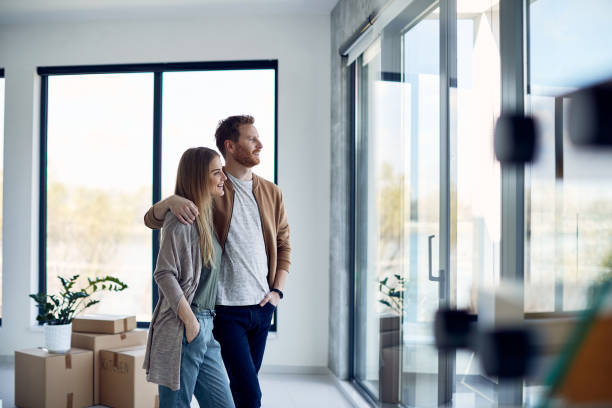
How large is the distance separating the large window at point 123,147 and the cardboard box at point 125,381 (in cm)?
107

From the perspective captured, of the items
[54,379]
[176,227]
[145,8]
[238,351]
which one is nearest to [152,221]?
[176,227]

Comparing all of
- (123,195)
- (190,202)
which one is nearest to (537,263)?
(190,202)

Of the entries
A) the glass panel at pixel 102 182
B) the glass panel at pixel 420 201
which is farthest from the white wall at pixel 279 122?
the glass panel at pixel 420 201

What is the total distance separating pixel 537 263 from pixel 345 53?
2.52 metres

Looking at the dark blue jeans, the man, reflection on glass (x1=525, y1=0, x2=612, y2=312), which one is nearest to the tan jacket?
the man

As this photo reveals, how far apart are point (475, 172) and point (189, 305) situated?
3.74 feet

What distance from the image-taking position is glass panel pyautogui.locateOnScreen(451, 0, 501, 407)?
1.81m

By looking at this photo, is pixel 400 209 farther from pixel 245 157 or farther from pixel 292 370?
pixel 292 370

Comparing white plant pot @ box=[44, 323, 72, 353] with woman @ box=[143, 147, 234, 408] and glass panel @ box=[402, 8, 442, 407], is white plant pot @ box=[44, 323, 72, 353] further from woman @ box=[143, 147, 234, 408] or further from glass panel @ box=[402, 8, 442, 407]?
glass panel @ box=[402, 8, 442, 407]

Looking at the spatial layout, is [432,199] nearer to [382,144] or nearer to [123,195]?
[382,144]

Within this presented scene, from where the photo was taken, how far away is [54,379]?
10.1 feet

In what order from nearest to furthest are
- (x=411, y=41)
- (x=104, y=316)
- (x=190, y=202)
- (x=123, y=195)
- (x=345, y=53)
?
(x=190, y=202) → (x=411, y=41) → (x=104, y=316) → (x=345, y=53) → (x=123, y=195)

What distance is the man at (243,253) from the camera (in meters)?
1.99

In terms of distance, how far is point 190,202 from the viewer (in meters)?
1.84
